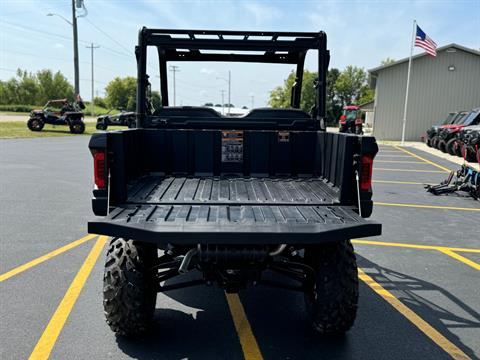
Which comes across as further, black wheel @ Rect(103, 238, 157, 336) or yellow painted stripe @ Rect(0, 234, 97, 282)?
yellow painted stripe @ Rect(0, 234, 97, 282)

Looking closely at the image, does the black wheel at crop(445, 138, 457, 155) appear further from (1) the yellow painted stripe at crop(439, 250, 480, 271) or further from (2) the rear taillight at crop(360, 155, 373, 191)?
(2) the rear taillight at crop(360, 155, 373, 191)

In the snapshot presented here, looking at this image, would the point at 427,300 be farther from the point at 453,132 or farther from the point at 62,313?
the point at 453,132

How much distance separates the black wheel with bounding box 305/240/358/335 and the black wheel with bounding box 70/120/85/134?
25.6m

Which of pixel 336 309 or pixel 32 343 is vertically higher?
pixel 336 309

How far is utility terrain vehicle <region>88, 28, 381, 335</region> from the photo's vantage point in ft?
9.50

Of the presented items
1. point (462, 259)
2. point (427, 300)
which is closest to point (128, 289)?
point (427, 300)

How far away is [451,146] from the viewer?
20.5m

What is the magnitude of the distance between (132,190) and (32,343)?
1.47 metres

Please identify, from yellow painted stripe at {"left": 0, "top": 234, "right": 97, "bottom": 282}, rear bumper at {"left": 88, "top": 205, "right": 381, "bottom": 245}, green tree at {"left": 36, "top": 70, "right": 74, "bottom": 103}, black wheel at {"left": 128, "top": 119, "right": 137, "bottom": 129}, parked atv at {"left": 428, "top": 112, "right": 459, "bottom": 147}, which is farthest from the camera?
green tree at {"left": 36, "top": 70, "right": 74, "bottom": 103}

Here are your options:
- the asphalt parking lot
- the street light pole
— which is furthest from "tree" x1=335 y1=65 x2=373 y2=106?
the asphalt parking lot

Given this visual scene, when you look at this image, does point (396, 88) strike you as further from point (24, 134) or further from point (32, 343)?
point (32, 343)

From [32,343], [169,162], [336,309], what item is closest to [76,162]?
[169,162]

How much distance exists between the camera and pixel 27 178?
10.7 meters

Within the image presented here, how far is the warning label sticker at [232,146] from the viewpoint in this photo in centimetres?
467
